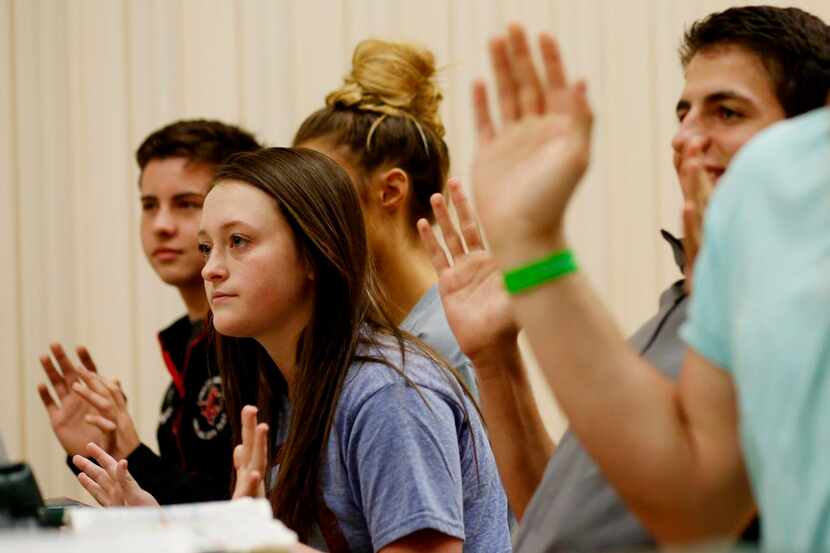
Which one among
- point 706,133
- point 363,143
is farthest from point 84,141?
point 706,133

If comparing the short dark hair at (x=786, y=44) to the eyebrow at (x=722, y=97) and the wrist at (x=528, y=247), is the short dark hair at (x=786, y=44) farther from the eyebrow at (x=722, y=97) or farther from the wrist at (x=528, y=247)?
the wrist at (x=528, y=247)

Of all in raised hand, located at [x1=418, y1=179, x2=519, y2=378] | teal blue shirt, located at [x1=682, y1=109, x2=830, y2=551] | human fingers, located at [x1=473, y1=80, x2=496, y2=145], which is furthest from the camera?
raised hand, located at [x1=418, y1=179, x2=519, y2=378]

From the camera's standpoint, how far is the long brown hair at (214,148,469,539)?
1792mm

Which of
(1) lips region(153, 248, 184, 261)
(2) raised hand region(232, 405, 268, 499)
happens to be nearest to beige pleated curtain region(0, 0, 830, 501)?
(1) lips region(153, 248, 184, 261)

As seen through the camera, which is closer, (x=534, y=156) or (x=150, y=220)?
(x=534, y=156)

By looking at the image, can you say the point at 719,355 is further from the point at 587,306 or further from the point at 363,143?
the point at 363,143

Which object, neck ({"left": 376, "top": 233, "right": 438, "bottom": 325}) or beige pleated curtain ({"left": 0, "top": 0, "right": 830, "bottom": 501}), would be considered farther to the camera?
beige pleated curtain ({"left": 0, "top": 0, "right": 830, "bottom": 501})

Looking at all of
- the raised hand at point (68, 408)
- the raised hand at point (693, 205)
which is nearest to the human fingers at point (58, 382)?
the raised hand at point (68, 408)

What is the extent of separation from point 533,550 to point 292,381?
677 millimetres

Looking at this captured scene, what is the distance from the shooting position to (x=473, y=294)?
159 centimetres

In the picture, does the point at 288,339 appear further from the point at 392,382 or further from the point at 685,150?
the point at 685,150

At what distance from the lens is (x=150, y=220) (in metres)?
2.85

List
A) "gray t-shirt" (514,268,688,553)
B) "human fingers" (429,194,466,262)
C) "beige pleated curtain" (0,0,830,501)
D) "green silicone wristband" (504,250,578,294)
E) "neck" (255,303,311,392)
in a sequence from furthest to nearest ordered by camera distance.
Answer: "beige pleated curtain" (0,0,830,501), "neck" (255,303,311,392), "human fingers" (429,194,466,262), "gray t-shirt" (514,268,688,553), "green silicone wristband" (504,250,578,294)

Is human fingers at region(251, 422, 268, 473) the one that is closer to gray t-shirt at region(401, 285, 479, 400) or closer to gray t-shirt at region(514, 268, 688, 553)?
gray t-shirt at region(514, 268, 688, 553)
